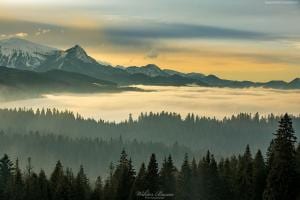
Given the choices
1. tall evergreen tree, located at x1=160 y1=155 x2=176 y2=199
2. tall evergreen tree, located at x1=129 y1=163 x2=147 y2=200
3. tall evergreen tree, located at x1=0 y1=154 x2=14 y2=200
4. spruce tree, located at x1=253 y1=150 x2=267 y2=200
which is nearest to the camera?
spruce tree, located at x1=253 y1=150 x2=267 y2=200

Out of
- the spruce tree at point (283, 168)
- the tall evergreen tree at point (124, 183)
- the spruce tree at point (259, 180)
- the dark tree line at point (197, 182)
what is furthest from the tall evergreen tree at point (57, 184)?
the spruce tree at point (283, 168)

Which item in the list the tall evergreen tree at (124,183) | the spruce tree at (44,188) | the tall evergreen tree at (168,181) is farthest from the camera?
the spruce tree at (44,188)

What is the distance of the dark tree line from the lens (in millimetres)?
72875

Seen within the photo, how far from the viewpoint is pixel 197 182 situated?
9069 cm

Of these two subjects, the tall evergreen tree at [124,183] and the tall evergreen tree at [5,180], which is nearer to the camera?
the tall evergreen tree at [124,183]

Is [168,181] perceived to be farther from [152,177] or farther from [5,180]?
[5,180]

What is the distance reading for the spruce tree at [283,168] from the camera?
7188cm

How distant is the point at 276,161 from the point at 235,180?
18.5 m

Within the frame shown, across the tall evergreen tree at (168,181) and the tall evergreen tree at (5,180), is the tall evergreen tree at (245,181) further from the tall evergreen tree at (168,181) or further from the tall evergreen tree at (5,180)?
the tall evergreen tree at (5,180)

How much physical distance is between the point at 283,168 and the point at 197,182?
2100cm

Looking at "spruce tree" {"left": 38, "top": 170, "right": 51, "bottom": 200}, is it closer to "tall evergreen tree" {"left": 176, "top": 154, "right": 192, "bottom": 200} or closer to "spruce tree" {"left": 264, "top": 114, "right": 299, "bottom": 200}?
"tall evergreen tree" {"left": 176, "top": 154, "right": 192, "bottom": 200}

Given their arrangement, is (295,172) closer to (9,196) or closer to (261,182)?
(261,182)

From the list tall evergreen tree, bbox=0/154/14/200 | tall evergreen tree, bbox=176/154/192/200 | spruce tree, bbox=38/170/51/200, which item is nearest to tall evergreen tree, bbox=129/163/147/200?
tall evergreen tree, bbox=176/154/192/200

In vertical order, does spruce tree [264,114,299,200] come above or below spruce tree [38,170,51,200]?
above
